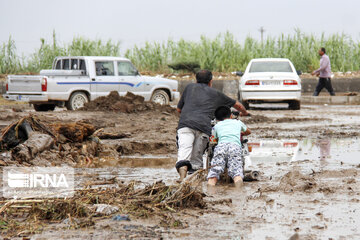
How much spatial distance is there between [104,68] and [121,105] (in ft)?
9.28

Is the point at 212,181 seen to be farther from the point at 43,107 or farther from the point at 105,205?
the point at 43,107

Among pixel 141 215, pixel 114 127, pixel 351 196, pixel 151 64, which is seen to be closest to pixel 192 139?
pixel 351 196

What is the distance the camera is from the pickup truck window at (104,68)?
21281 mm

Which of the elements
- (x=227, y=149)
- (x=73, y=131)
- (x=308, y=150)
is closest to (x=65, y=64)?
(x=73, y=131)

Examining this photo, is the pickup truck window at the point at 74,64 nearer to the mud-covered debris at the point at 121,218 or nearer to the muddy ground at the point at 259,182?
the muddy ground at the point at 259,182

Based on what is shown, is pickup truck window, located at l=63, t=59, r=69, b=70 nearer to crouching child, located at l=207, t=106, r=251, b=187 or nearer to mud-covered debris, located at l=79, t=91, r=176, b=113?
mud-covered debris, located at l=79, t=91, r=176, b=113

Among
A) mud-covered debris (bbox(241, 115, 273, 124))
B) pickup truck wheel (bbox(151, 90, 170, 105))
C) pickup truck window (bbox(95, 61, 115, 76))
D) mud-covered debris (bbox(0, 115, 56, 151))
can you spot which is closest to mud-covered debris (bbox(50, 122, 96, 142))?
mud-covered debris (bbox(0, 115, 56, 151))

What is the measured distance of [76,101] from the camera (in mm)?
20859

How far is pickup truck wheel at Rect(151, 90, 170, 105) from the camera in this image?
2217cm

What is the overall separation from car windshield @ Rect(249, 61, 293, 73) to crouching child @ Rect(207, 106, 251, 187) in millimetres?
14355

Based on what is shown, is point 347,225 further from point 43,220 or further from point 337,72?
point 337,72

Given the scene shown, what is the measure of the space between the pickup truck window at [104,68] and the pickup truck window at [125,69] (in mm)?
264

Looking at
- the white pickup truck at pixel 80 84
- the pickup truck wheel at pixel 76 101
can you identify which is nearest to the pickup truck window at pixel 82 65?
the white pickup truck at pixel 80 84

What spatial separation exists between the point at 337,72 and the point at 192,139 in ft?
83.6
